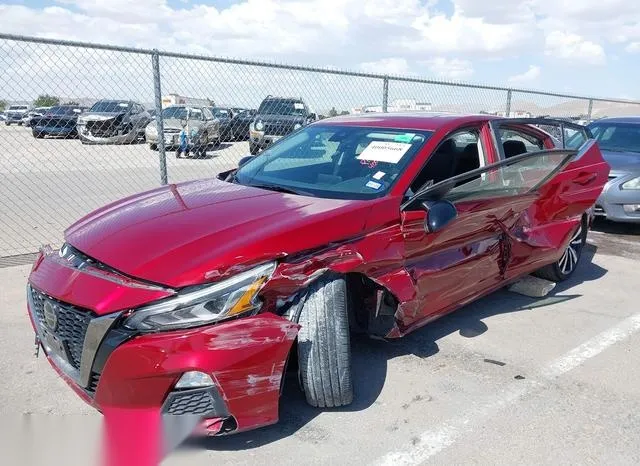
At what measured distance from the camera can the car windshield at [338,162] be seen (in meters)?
3.58

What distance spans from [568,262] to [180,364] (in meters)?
4.10

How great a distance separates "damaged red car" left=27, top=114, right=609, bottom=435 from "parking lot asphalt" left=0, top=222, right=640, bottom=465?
20 cm

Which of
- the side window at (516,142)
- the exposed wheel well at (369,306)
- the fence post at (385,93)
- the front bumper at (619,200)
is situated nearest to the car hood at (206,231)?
the exposed wheel well at (369,306)

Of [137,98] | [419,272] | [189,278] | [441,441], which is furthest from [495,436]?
[137,98]

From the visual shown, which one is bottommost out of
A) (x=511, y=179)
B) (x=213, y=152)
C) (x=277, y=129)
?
(x=213, y=152)

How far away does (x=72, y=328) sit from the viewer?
2656 mm

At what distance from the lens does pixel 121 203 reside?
3.70m

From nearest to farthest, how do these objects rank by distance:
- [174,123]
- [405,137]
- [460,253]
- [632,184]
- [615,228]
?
[460,253]
[405,137]
[632,184]
[615,228]
[174,123]

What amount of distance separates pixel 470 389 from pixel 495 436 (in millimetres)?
510

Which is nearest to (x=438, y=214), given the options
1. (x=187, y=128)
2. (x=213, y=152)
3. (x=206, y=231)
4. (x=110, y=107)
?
(x=206, y=231)

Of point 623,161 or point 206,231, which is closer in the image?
point 206,231

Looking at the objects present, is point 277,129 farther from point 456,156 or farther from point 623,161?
point 456,156

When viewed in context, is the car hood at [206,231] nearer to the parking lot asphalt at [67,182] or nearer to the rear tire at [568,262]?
the rear tire at [568,262]

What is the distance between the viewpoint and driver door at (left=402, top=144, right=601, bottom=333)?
3.40 meters
